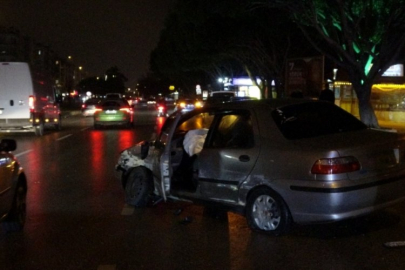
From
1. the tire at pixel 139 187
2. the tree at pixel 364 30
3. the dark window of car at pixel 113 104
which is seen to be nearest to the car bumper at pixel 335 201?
the tire at pixel 139 187

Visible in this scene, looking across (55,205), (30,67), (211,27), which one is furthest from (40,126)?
(55,205)

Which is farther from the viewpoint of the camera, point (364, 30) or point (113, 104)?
point (113, 104)

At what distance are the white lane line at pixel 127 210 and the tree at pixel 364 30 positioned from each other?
47.7ft

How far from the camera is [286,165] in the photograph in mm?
8148

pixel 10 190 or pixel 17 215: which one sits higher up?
pixel 10 190

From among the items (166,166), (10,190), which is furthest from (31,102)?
(10,190)

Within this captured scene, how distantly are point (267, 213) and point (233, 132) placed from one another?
1.26m

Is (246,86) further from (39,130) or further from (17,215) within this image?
(17,215)

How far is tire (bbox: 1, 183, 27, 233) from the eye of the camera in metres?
8.71

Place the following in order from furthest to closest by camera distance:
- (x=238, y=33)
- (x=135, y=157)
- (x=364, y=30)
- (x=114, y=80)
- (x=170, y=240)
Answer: (x=114, y=80)
(x=238, y=33)
(x=364, y=30)
(x=135, y=157)
(x=170, y=240)

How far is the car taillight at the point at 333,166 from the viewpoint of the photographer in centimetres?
783

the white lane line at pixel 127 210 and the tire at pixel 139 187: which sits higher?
the tire at pixel 139 187

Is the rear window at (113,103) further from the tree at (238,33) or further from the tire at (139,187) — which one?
the tire at (139,187)

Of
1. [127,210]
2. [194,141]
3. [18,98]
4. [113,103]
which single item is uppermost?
[18,98]
